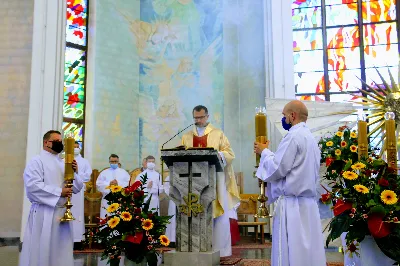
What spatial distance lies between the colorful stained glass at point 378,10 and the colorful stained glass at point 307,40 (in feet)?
4.12

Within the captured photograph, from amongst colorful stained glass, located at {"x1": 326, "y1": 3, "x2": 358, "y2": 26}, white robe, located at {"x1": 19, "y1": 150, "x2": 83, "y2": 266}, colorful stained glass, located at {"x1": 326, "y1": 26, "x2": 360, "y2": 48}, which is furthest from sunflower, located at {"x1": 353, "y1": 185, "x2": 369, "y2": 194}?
colorful stained glass, located at {"x1": 326, "y1": 3, "x2": 358, "y2": 26}

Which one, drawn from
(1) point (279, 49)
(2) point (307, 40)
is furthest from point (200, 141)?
(2) point (307, 40)

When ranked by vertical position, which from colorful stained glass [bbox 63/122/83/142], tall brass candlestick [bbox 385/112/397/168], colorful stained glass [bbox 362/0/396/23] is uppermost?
colorful stained glass [bbox 362/0/396/23]

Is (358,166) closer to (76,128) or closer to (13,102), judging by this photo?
(13,102)

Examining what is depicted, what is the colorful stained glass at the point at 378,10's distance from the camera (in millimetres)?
12648

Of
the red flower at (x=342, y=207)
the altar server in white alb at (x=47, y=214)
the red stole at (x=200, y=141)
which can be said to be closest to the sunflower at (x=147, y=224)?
the altar server in white alb at (x=47, y=214)

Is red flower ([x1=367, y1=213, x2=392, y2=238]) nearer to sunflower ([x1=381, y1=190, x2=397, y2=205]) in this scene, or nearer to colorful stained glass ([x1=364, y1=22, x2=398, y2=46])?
sunflower ([x1=381, y1=190, x2=397, y2=205])

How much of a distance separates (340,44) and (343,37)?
19cm

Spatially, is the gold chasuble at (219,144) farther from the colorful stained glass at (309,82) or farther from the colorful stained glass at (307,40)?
the colorful stained glass at (307,40)

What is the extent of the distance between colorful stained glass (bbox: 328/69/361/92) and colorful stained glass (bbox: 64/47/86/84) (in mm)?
6031

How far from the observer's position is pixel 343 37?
41.9 ft

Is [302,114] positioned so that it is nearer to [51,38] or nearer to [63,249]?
[63,249]

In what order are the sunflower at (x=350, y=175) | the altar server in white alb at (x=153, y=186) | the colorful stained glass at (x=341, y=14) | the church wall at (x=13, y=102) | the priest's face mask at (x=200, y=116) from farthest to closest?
the colorful stained glass at (x=341, y=14), the altar server in white alb at (x=153, y=186), the church wall at (x=13, y=102), the priest's face mask at (x=200, y=116), the sunflower at (x=350, y=175)

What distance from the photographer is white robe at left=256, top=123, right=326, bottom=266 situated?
4211mm
